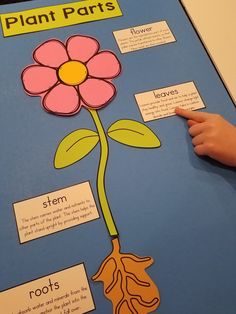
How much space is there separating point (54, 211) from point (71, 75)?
0.30m

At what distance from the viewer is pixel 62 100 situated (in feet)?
2.40

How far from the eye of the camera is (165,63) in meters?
0.81

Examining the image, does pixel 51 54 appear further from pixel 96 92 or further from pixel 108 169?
pixel 108 169

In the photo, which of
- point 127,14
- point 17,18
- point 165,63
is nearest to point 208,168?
point 165,63

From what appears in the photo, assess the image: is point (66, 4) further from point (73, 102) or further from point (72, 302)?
point (72, 302)

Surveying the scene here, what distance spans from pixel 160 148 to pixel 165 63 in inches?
8.6

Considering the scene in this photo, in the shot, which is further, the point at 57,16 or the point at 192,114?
the point at 57,16

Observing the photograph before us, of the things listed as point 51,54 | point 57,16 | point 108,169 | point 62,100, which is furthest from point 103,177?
point 57,16

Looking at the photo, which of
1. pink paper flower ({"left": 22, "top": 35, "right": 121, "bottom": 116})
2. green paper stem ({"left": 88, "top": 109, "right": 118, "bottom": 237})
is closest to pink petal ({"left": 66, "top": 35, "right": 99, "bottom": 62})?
pink paper flower ({"left": 22, "top": 35, "right": 121, "bottom": 116})

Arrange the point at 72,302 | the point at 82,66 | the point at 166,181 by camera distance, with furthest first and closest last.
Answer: the point at 82,66 → the point at 166,181 → the point at 72,302

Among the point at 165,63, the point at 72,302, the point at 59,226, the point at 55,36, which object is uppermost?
the point at 55,36

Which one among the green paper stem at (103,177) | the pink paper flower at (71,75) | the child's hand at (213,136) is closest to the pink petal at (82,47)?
the pink paper flower at (71,75)

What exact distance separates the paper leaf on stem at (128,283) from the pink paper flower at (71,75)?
0.30 metres

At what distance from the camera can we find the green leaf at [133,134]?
706 millimetres
